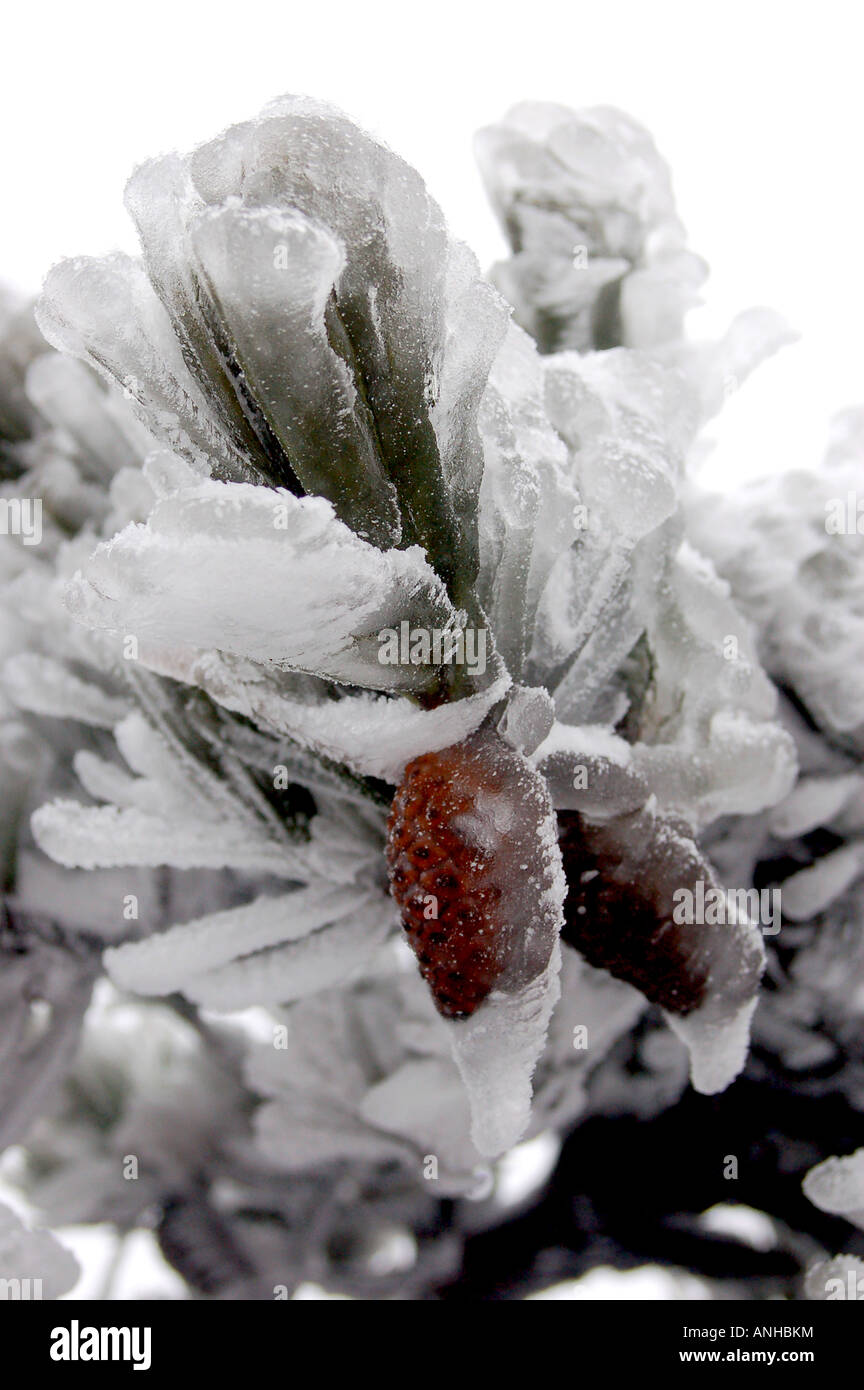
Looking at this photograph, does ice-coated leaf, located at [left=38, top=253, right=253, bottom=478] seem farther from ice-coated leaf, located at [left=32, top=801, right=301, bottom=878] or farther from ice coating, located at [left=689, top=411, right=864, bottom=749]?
ice coating, located at [left=689, top=411, right=864, bottom=749]

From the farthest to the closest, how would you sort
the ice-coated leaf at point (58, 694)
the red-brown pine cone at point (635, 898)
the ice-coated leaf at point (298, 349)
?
the ice-coated leaf at point (58, 694)
the red-brown pine cone at point (635, 898)
the ice-coated leaf at point (298, 349)

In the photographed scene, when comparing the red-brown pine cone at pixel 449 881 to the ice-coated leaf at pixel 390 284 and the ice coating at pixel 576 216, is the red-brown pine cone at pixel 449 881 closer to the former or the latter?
the ice-coated leaf at pixel 390 284

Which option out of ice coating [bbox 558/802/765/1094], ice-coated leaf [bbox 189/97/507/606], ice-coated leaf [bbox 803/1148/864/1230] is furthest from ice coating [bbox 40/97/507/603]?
ice-coated leaf [bbox 803/1148/864/1230]

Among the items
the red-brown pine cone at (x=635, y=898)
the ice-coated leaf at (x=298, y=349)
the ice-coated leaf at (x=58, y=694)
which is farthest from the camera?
the ice-coated leaf at (x=58, y=694)

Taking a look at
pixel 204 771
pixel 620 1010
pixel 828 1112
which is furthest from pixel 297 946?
pixel 828 1112

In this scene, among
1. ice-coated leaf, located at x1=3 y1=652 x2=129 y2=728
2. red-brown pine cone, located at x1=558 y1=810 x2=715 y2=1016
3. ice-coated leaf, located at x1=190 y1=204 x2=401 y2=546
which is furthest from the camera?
ice-coated leaf, located at x1=3 y1=652 x2=129 y2=728

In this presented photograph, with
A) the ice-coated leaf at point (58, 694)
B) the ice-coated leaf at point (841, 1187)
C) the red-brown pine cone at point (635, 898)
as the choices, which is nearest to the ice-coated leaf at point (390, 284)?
the red-brown pine cone at point (635, 898)

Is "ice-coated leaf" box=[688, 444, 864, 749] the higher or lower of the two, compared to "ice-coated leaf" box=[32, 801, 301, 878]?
higher

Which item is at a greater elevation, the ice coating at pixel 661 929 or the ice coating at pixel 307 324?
the ice coating at pixel 307 324

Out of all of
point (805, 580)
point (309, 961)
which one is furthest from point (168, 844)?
point (805, 580)
